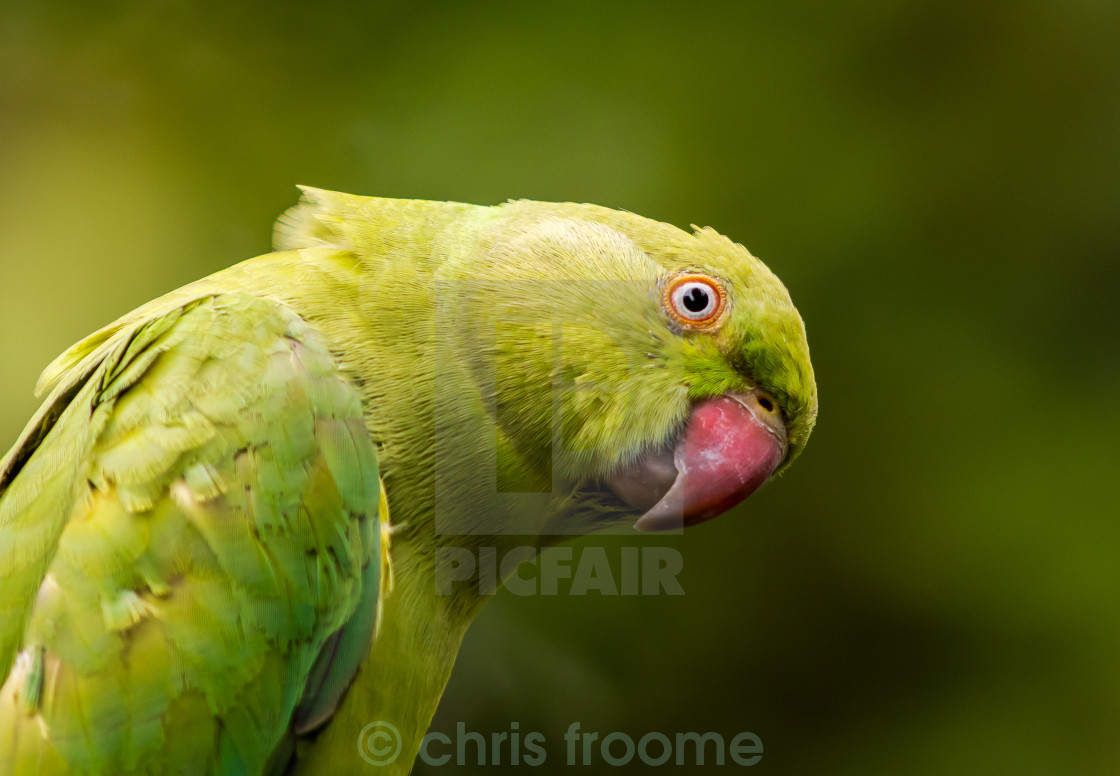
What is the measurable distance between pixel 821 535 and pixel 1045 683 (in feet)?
3.90

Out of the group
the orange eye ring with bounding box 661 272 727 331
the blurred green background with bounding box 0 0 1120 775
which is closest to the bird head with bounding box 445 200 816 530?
the orange eye ring with bounding box 661 272 727 331

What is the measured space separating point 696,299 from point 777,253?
2.06 metres

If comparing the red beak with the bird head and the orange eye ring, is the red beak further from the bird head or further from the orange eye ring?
the orange eye ring

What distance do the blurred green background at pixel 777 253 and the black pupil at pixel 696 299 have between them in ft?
6.47

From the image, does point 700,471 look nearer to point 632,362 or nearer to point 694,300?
point 632,362

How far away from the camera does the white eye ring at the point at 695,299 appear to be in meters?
2.25

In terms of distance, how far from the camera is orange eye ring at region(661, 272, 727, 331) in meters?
2.25

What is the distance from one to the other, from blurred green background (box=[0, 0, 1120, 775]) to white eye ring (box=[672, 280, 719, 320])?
197 centimetres

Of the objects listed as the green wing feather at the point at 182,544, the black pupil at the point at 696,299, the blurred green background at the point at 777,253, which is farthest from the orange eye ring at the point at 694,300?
the blurred green background at the point at 777,253

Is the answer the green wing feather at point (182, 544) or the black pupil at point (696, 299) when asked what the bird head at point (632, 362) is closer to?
the black pupil at point (696, 299)

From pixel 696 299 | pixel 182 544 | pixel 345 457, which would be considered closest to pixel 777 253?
pixel 696 299

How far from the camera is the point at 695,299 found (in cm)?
227

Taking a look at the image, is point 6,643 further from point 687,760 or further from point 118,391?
point 687,760

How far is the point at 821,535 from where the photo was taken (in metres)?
4.27
